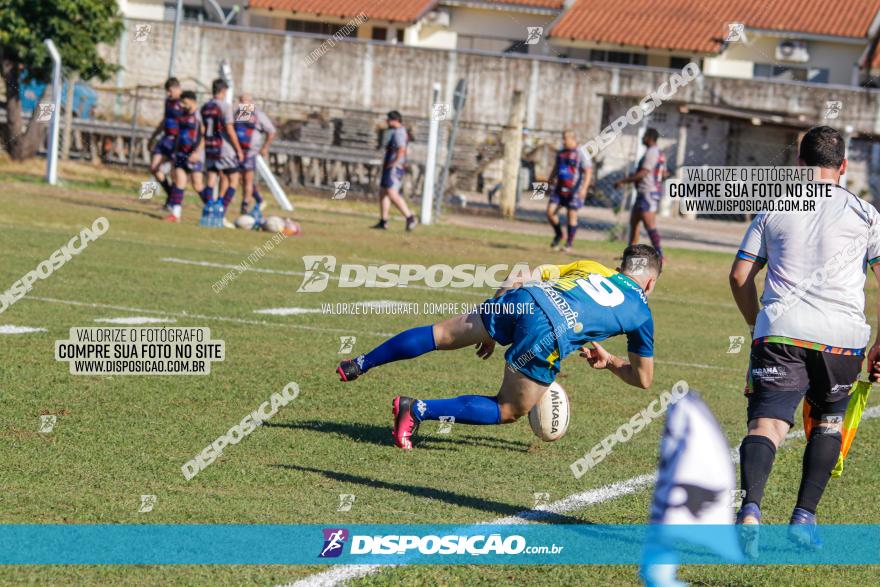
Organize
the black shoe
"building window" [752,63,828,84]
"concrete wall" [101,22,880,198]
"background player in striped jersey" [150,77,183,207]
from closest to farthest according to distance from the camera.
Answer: the black shoe
"background player in striped jersey" [150,77,183,207]
"concrete wall" [101,22,880,198]
"building window" [752,63,828,84]

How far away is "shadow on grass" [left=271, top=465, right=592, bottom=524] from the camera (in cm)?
611

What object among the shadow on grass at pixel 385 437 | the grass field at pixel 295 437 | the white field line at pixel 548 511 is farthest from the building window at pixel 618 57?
the shadow on grass at pixel 385 437

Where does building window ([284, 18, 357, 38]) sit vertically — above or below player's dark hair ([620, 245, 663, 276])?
above

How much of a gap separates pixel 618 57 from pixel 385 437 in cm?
4184

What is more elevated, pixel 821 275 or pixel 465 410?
pixel 821 275

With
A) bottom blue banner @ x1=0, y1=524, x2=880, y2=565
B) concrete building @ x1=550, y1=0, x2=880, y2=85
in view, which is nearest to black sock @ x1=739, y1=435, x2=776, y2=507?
bottom blue banner @ x1=0, y1=524, x2=880, y2=565

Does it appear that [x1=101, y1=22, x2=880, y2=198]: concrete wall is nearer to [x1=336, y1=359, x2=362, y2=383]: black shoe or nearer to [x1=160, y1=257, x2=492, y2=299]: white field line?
[x1=160, y1=257, x2=492, y2=299]: white field line

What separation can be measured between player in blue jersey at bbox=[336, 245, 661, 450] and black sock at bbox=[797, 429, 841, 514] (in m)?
1.04

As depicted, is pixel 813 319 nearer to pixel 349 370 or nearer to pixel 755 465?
pixel 755 465

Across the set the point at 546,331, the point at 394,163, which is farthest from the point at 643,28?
the point at 546,331

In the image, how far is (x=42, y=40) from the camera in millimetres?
28391

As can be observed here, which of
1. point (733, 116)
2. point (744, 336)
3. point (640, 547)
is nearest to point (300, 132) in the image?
point (733, 116)

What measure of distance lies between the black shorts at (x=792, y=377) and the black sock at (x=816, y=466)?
0.15 metres

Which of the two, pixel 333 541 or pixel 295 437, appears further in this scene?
pixel 295 437
